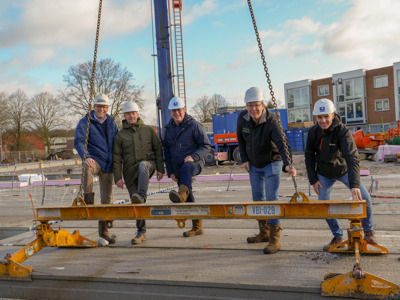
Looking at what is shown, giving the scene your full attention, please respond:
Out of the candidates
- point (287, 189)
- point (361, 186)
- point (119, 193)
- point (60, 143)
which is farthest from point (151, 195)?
point (60, 143)

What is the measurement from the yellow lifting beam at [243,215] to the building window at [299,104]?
48.2 m

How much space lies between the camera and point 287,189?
39.8 ft

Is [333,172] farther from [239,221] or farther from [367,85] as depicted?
[367,85]

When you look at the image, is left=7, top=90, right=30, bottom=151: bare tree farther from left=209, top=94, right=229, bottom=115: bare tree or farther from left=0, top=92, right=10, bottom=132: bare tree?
left=209, top=94, right=229, bottom=115: bare tree

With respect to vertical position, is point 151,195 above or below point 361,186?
below

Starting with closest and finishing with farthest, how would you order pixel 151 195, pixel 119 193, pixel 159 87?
pixel 151 195
pixel 119 193
pixel 159 87

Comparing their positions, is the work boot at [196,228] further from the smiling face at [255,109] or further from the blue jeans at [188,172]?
the smiling face at [255,109]

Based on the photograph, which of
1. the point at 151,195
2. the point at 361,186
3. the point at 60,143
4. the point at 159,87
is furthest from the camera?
the point at 60,143

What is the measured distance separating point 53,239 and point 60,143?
7566 cm

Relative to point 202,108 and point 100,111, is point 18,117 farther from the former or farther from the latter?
point 100,111

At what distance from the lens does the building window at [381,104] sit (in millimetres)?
43594

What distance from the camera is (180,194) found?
204 inches

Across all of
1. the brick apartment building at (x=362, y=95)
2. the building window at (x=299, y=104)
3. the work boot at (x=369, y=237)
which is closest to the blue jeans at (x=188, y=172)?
the work boot at (x=369, y=237)

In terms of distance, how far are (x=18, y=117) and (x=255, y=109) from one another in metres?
59.4
